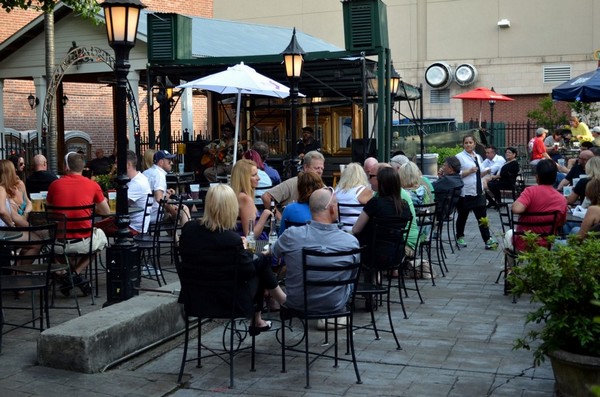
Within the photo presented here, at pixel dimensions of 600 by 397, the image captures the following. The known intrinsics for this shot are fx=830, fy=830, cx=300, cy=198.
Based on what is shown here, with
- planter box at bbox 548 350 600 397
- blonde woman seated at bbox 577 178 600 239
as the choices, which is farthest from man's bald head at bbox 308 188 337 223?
blonde woman seated at bbox 577 178 600 239

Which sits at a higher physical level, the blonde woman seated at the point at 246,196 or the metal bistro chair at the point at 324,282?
the blonde woman seated at the point at 246,196

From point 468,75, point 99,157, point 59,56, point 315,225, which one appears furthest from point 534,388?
point 468,75

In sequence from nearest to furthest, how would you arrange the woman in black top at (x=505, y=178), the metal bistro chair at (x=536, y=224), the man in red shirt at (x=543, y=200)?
the metal bistro chair at (x=536, y=224)
the man in red shirt at (x=543, y=200)
the woman in black top at (x=505, y=178)

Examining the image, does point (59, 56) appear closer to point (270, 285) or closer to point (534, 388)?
point (270, 285)

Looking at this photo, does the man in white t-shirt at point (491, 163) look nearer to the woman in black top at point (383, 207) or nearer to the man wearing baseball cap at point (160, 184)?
the man wearing baseball cap at point (160, 184)

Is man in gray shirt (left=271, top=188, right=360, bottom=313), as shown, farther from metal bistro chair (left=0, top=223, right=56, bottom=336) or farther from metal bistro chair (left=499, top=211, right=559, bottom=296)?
metal bistro chair (left=499, top=211, right=559, bottom=296)

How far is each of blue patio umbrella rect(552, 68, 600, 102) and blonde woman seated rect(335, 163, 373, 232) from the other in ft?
18.5

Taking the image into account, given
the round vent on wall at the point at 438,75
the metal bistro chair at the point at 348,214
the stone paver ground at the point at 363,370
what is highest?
the round vent on wall at the point at 438,75

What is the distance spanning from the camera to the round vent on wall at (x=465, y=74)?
3256 cm

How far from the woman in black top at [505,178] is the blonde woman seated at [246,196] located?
9.08 metres

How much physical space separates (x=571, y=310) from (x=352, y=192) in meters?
3.87

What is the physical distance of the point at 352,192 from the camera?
347 inches

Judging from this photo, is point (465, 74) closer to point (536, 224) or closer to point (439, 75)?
point (439, 75)

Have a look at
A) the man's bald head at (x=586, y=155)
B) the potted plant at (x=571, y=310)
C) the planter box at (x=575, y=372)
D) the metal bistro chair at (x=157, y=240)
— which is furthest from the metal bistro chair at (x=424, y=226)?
the planter box at (x=575, y=372)
